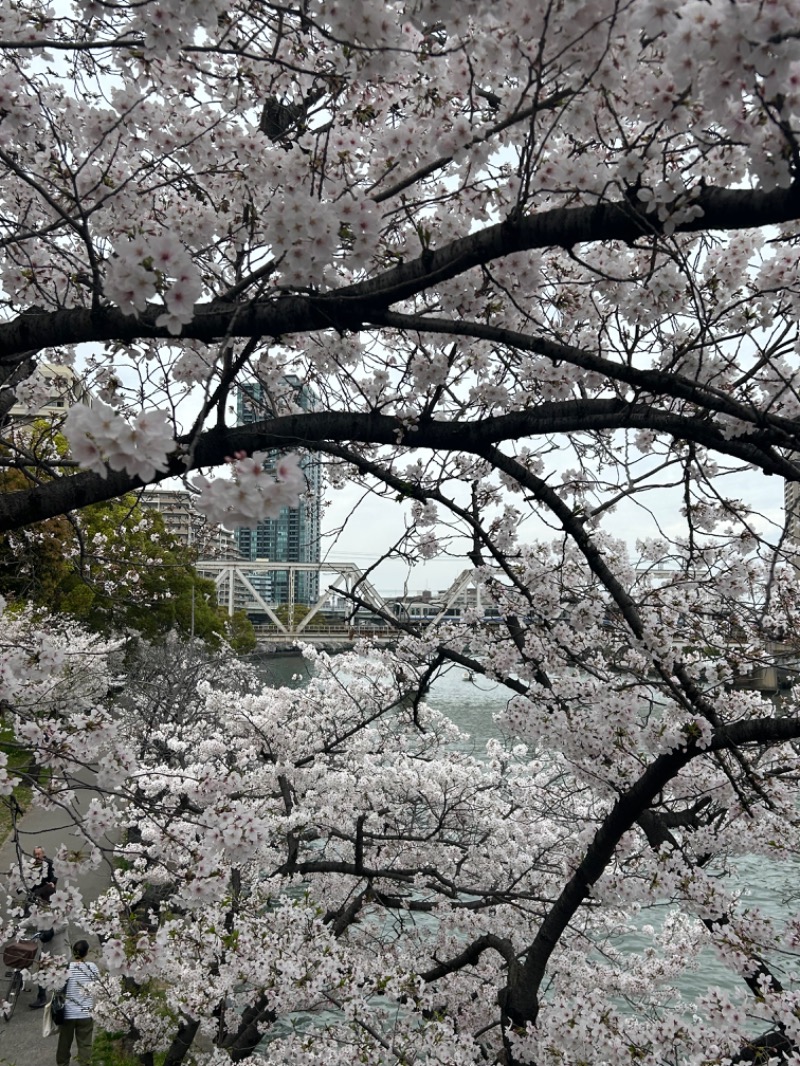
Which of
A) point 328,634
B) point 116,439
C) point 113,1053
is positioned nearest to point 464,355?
point 116,439

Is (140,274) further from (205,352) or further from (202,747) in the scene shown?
(202,747)

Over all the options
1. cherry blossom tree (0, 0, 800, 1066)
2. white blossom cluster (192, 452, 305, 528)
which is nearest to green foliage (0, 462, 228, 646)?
cherry blossom tree (0, 0, 800, 1066)

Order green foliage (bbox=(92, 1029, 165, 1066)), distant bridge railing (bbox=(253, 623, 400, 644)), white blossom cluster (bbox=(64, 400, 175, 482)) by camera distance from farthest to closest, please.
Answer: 1. distant bridge railing (bbox=(253, 623, 400, 644))
2. green foliage (bbox=(92, 1029, 165, 1066))
3. white blossom cluster (bbox=(64, 400, 175, 482))

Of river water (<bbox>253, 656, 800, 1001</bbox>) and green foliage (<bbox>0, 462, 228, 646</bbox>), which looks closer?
river water (<bbox>253, 656, 800, 1001</bbox>)

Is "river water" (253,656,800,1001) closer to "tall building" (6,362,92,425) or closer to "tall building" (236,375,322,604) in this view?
"tall building" (236,375,322,604)

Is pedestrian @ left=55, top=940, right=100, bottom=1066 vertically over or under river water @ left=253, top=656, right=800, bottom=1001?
over

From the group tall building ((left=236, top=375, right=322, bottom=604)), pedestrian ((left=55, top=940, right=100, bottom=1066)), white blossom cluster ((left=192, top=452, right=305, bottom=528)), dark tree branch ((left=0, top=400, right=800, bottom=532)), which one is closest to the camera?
white blossom cluster ((left=192, top=452, right=305, bottom=528))

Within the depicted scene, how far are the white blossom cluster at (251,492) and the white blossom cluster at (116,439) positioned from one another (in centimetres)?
15

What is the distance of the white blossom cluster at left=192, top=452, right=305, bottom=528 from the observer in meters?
1.67

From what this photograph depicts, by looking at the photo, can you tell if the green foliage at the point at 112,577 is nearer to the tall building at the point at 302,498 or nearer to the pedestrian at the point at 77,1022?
the tall building at the point at 302,498

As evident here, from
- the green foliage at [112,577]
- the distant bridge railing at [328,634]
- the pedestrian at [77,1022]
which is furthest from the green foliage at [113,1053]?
the green foliage at [112,577]

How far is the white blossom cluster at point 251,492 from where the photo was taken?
5.48 feet

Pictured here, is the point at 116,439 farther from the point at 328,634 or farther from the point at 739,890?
the point at 328,634

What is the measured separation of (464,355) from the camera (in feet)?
11.8
